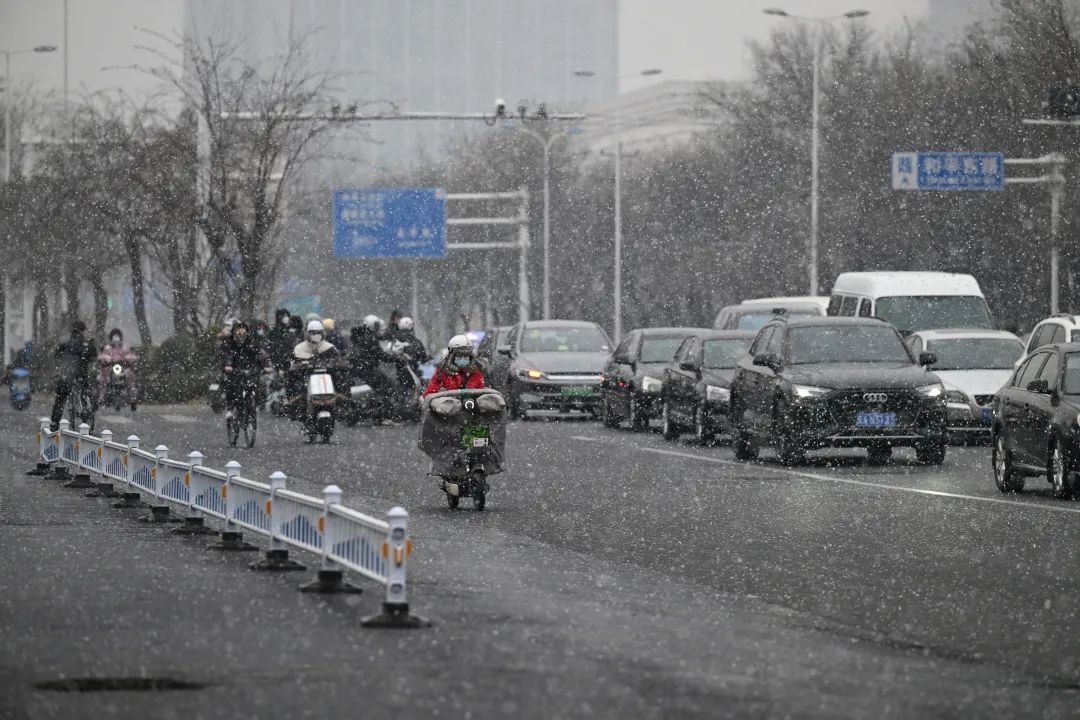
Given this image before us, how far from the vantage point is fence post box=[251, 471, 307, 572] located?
13.2 metres

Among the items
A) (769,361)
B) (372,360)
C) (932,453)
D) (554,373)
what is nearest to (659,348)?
(554,373)

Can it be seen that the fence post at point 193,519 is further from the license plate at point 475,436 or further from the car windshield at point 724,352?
the car windshield at point 724,352

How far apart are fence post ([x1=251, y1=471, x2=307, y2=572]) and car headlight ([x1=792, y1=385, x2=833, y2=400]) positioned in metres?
12.0

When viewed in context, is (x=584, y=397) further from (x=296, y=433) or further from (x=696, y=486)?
(x=696, y=486)

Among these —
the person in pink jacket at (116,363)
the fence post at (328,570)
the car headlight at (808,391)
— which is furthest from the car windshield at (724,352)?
the fence post at (328,570)

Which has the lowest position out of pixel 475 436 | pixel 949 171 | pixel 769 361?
pixel 475 436

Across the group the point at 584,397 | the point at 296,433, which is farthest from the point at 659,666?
the point at 584,397

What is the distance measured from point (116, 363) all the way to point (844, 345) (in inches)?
782

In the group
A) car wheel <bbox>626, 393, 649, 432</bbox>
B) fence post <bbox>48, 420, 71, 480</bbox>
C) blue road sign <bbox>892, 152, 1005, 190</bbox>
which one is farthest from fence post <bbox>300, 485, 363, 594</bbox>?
blue road sign <bbox>892, 152, 1005, 190</bbox>

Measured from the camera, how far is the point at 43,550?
14.4m

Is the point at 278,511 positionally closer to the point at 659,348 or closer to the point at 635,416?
the point at 635,416

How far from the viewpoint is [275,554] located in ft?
43.5

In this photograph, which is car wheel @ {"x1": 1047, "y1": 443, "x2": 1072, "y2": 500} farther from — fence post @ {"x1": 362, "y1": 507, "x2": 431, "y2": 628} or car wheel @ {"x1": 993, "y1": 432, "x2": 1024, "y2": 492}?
fence post @ {"x1": 362, "y1": 507, "x2": 431, "y2": 628}

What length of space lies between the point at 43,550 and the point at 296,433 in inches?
754
